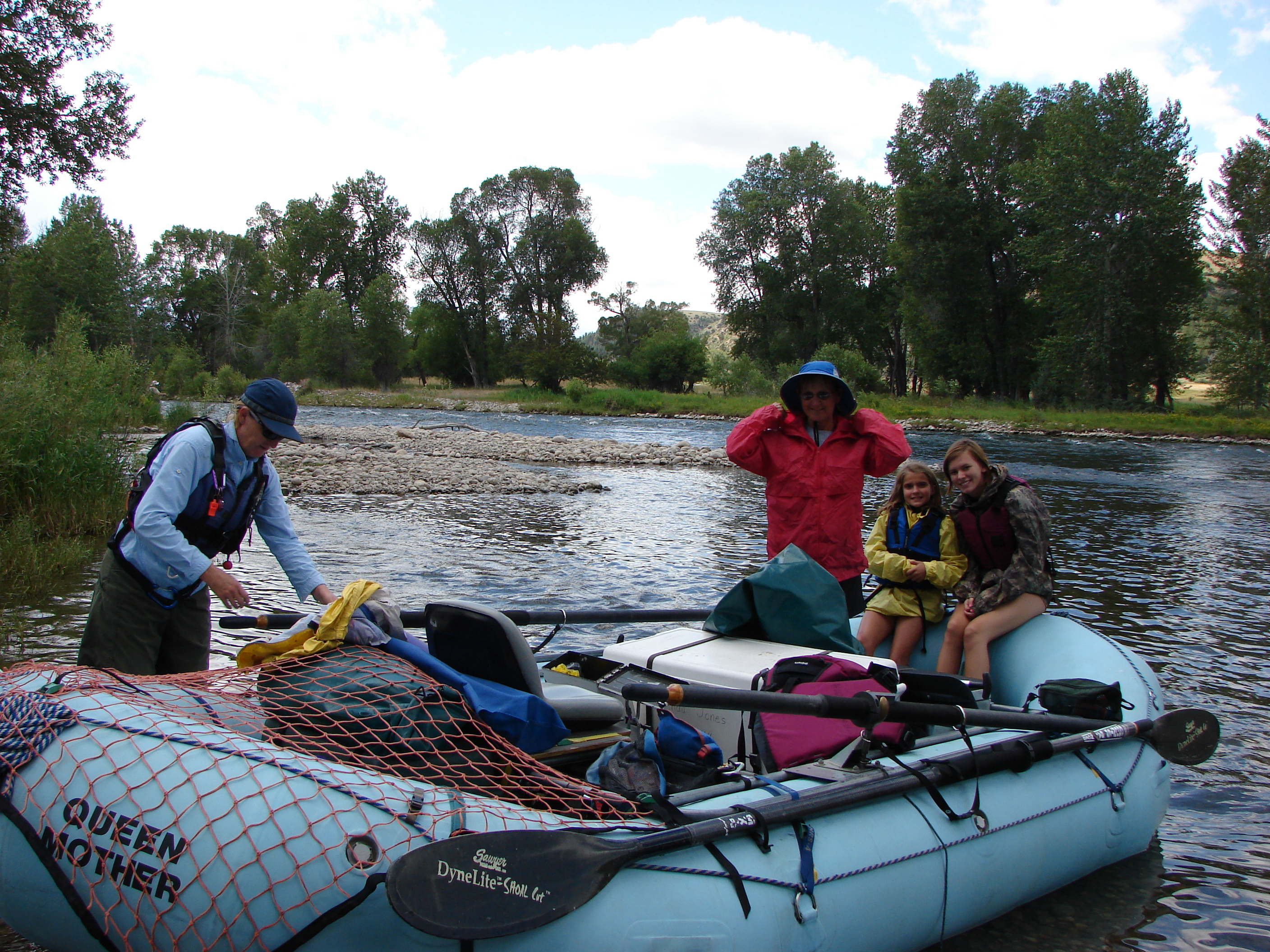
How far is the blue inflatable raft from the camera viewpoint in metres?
2.19

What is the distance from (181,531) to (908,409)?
35.0 meters

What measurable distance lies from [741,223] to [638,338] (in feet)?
61.6

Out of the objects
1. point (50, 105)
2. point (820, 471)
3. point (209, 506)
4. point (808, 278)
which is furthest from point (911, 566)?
point (808, 278)

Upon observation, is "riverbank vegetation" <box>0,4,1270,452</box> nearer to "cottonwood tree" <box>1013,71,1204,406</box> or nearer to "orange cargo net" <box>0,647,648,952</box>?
"cottonwood tree" <box>1013,71,1204,406</box>

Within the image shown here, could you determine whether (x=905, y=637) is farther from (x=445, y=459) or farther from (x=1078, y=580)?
(x=445, y=459)

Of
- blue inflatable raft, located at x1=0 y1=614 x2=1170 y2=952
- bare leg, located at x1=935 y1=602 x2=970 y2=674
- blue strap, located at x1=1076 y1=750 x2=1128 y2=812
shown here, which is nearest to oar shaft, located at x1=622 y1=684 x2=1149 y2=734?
blue inflatable raft, located at x1=0 y1=614 x2=1170 y2=952

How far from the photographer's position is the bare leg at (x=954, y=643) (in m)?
4.57

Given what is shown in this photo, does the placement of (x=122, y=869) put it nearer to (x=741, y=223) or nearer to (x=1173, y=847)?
(x=1173, y=847)

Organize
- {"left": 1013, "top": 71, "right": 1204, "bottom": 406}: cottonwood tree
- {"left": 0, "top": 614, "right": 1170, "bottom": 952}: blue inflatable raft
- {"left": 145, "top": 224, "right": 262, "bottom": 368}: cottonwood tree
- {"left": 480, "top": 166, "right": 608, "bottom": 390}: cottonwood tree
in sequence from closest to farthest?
{"left": 0, "top": 614, "right": 1170, "bottom": 952}: blue inflatable raft, {"left": 1013, "top": 71, "right": 1204, "bottom": 406}: cottonwood tree, {"left": 480, "top": 166, "right": 608, "bottom": 390}: cottonwood tree, {"left": 145, "top": 224, "right": 262, "bottom": 368}: cottonwood tree

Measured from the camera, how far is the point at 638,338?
216 feet

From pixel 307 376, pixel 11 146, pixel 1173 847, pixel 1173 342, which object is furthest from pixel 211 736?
pixel 307 376

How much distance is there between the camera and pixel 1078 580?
9344mm

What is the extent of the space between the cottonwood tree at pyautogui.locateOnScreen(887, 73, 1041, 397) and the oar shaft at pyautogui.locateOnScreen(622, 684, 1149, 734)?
37804 mm

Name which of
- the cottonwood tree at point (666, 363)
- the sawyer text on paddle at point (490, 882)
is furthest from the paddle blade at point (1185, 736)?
the cottonwood tree at point (666, 363)
